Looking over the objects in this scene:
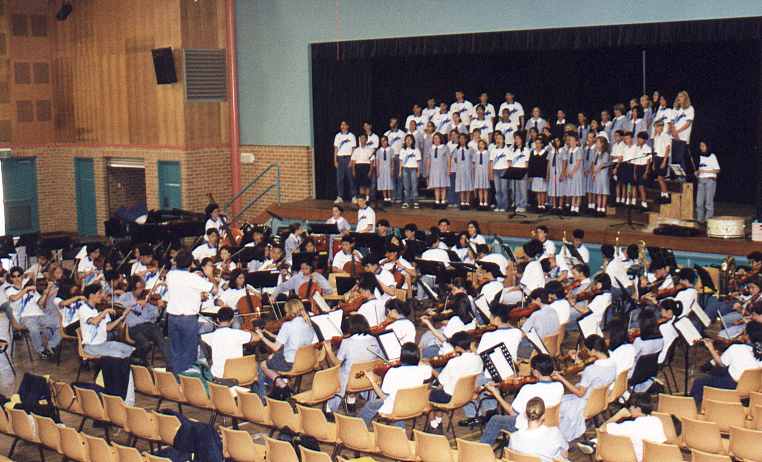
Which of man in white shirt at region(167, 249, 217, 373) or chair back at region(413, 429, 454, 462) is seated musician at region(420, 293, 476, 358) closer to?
chair back at region(413, 429, 454, 462)

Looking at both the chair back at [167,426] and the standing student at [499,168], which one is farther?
the standing student at [499,168]

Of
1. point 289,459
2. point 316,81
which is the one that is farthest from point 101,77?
point 289,459

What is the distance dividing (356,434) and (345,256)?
8297 mm

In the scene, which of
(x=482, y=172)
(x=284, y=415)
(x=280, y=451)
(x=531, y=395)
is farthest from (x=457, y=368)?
(x=482, y=172)

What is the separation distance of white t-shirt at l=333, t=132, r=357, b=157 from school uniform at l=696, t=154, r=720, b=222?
8.11 metres

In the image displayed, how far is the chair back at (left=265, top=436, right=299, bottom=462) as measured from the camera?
32.2ft

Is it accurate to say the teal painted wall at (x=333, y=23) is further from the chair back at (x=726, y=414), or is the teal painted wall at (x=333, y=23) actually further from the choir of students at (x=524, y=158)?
the chair back at (x=726, y=414)

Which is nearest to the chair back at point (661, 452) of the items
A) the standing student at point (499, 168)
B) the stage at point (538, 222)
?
the stage at point (538, 222)

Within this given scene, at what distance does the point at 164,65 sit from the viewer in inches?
1051

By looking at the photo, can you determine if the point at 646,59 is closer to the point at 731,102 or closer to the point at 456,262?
the point at 731,102

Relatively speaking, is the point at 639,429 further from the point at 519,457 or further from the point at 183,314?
the point at 183,314

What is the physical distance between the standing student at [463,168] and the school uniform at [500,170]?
65 centimetres

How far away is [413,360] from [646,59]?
15.0 m

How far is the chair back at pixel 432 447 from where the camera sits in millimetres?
9930
